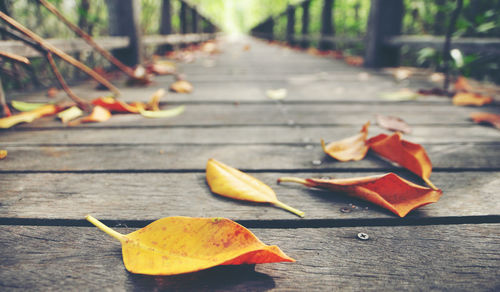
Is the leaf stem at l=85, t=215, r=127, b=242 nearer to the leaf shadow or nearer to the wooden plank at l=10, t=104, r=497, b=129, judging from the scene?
the leaf shadow

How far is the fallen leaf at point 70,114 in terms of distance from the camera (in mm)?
1237

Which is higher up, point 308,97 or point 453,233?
point 308,97

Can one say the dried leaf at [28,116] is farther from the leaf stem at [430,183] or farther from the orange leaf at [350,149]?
the leaf stem at [430,183]

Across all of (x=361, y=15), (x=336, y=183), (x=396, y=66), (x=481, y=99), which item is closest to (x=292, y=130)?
(x=336, y=183)

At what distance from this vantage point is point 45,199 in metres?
0.69

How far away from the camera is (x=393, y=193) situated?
65 cm

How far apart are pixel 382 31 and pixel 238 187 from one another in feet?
9.61

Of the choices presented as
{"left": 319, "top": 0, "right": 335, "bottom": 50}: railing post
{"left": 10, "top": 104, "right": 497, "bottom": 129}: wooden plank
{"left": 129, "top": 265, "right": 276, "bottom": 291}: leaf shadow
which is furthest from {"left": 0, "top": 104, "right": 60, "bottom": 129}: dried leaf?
{"left": 319, "top": 0, "right": 335, "bottom": 50}: railing post

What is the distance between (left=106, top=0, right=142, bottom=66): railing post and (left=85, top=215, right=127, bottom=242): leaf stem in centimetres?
250

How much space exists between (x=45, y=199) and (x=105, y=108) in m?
0.79

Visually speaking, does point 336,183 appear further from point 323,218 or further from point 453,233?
point 453,233

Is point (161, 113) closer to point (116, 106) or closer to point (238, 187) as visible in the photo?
point (116, 106)

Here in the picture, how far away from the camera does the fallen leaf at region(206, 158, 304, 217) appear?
0.68 meters

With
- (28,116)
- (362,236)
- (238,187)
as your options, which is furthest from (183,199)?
(28,116)
